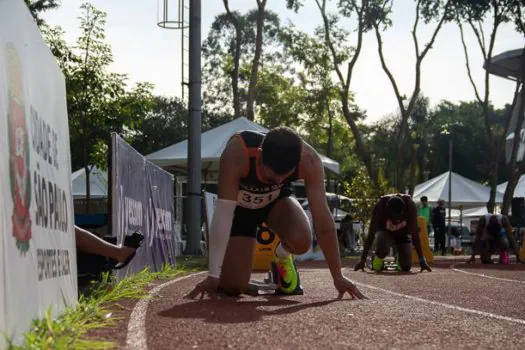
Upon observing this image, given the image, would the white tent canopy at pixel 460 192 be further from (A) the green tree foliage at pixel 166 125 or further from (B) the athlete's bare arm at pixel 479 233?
(A) the green tree foliage at pixel 166 125

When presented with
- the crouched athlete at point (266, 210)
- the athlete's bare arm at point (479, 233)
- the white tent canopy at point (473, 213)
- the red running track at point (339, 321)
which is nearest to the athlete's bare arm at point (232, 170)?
the crouched athlete at point (266, 210)

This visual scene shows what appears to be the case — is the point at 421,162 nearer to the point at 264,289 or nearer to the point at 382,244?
the point at 382,244

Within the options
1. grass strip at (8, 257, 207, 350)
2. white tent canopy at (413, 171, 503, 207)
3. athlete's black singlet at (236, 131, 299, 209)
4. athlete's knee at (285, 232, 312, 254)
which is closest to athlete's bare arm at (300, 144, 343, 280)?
athlete's black singlet at (236, 131, 299, 209)

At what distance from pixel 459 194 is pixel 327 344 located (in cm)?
3992

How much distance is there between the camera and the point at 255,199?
26.8ft

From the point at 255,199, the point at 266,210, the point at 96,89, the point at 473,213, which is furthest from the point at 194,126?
the point at 473,213

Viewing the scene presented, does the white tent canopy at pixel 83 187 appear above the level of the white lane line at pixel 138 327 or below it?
above

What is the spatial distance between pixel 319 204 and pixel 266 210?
81 cm

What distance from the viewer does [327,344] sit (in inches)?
199

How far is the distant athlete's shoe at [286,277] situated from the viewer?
28.7 feet

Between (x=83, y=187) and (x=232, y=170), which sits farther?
(x=83, y=187)

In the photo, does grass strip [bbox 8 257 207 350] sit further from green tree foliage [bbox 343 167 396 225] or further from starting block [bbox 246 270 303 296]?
green tree foliage [bbox 343 167 396 225]

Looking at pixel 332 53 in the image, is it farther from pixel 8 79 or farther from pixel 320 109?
pixel 8 79

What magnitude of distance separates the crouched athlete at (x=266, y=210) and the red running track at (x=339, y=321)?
0.81 ft
